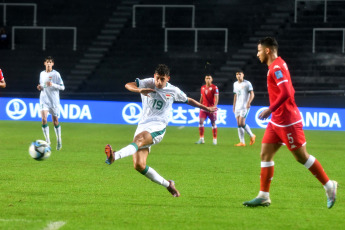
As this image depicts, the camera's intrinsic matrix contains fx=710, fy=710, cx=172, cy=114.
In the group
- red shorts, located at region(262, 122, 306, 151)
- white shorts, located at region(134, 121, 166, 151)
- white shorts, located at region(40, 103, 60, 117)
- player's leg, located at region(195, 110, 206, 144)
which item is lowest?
player's leg, located at region(195, 110, 206, 144)

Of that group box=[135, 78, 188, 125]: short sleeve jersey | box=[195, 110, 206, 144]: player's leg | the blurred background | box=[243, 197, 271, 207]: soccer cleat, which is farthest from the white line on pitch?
the blurred background

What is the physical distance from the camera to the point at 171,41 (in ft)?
105

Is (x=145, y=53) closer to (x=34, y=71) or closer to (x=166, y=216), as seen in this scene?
(x=34, y=71)

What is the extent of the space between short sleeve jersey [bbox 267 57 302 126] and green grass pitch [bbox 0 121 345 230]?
3.59ft

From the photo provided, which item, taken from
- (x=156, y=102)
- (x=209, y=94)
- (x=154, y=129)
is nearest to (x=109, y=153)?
(x=154, y=129)

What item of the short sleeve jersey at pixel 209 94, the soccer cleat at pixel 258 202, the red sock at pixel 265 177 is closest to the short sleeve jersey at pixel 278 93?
the red sock at pixel 265 177

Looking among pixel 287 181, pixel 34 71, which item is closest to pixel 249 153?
pixel 287 181

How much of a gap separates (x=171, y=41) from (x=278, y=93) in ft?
77.0

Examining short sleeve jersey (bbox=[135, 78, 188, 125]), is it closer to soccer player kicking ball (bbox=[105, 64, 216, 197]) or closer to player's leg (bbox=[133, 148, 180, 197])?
soccer player kicking ball (bbox=[105, 64, 216, 197])

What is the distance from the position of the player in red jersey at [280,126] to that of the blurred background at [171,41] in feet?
64.8

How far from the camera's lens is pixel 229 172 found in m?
12.8

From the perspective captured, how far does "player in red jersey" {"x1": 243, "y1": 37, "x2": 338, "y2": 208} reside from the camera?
848cm

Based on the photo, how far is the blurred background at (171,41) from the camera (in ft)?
98.5

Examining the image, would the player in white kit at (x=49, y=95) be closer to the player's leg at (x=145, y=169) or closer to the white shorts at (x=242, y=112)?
the white shorts at (x=242, y=112)
